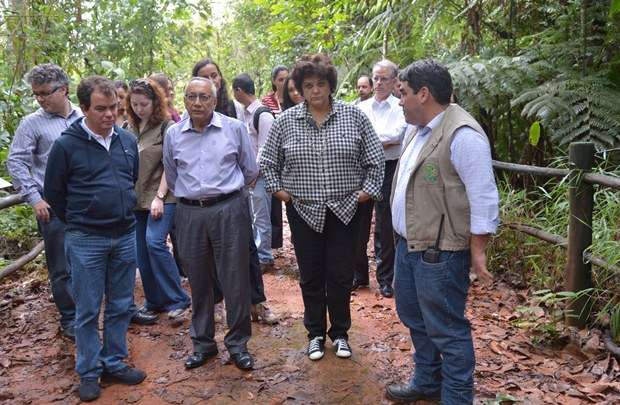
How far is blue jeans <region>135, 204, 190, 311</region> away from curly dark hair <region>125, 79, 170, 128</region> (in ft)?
2.44

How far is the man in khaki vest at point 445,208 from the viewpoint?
2572mm

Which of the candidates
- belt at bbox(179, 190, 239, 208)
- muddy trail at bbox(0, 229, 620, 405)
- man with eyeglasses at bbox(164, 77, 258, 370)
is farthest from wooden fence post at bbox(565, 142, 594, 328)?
belt at bbox(179, 190, 239, 208)

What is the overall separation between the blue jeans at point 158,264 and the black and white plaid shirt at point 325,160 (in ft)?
4.22

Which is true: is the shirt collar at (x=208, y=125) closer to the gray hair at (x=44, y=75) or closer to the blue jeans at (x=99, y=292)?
the blue jeans at (x=99, y=292)

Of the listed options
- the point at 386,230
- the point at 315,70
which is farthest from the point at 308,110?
the point at 386,230

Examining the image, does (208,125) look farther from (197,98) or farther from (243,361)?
(243,361)

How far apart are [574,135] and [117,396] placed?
429 centimetres

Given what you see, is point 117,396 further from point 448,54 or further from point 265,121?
point 448,54

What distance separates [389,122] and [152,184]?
7.09 feet

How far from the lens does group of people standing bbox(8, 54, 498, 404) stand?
2.74 meters

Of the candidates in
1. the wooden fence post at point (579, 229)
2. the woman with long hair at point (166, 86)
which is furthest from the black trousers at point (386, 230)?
the woman with long hair at point (166, 86)

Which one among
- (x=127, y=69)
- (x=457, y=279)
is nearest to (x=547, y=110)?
(x=457, y=279)

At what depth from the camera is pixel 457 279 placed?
2.75m

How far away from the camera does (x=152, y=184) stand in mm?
4426
